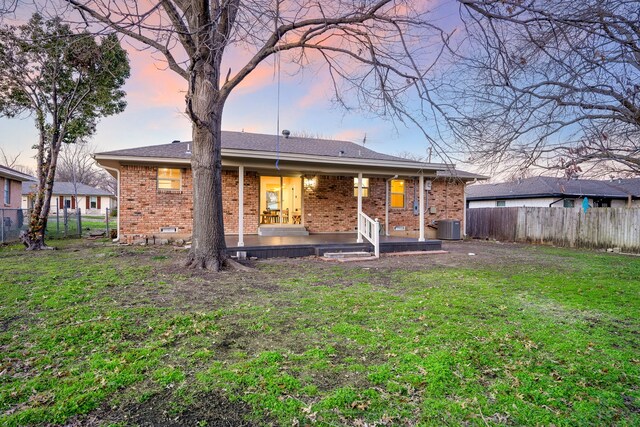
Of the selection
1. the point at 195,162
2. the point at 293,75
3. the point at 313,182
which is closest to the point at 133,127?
the point at 313,182

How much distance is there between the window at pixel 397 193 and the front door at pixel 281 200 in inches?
166

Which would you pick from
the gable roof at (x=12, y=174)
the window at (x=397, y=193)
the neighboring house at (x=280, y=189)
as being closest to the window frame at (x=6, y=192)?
the gable roof at (x=12, y=174)

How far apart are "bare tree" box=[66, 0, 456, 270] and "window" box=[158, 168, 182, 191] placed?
5035mm

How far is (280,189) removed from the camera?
13.7 metres

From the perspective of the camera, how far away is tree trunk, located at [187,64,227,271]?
7.28 metres

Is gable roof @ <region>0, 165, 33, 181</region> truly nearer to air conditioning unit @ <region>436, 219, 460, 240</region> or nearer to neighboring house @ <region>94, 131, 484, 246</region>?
neighboring house @ <region>94, 131, 484, 246</region>

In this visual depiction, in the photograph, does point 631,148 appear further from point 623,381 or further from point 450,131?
point 623,381

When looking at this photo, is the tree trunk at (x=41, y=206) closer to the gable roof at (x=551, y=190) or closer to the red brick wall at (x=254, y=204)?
the red brick wall at (x=254, y=204)

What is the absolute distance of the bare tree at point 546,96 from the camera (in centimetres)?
459

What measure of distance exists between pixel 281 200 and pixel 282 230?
1.37 m

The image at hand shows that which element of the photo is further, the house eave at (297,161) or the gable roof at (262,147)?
the gable roof at (262,147)

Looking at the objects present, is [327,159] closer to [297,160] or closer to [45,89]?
[297,160]

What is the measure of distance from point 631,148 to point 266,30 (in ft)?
20.7

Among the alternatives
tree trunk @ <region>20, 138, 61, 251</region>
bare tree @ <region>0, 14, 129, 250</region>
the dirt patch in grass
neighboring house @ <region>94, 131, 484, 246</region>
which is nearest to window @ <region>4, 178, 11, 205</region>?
bare tree @ <region>0, 14, 129, 250</region>
